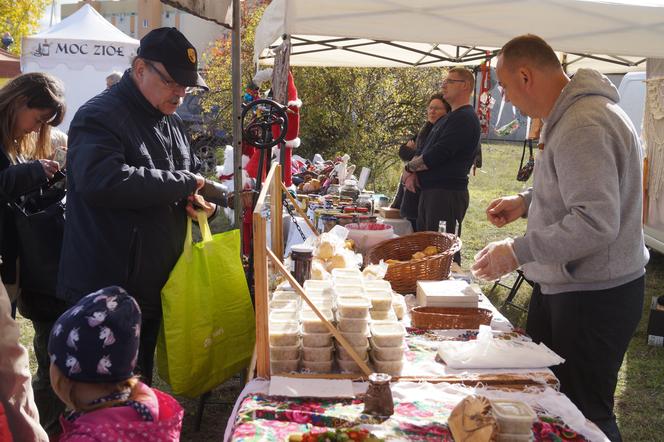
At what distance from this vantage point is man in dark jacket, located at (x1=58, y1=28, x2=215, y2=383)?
2.22 metres

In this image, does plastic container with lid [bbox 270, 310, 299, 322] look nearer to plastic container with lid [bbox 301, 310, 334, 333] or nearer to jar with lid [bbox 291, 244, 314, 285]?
plastic container with lid [bbox 301, 310, 334, 333]

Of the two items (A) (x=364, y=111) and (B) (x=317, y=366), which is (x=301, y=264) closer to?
(B) (x=317, y=366)

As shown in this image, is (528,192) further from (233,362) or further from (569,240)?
(233,362)

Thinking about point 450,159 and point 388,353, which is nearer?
point 388,353

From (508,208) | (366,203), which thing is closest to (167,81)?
(508,208)

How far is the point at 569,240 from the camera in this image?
198 cm

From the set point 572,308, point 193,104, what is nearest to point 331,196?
point 572,308

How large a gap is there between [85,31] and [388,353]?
900 centimetres

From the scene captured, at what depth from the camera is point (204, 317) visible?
2.54 meters

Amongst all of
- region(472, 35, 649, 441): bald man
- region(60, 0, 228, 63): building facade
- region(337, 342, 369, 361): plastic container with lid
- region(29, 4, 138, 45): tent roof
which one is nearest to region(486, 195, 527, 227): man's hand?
region(472, 35, 649, 441): bald man

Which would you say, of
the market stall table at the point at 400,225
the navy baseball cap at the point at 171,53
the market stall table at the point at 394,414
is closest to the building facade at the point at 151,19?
the market stall table at the point at 400,225

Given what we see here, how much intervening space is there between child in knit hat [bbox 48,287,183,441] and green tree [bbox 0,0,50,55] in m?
14.9

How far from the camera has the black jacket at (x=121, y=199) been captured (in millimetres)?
2215

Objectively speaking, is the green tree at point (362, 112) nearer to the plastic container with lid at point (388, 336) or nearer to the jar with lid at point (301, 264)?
the jar with lid at point (301, 264)
